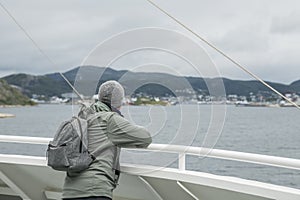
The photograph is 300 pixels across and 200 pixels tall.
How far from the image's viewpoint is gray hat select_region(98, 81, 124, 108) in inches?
103

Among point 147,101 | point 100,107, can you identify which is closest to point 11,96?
point 147,101

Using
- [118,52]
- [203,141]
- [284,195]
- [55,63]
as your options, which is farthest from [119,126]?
[55,63]

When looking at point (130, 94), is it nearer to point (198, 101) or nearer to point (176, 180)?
point (198, 101)

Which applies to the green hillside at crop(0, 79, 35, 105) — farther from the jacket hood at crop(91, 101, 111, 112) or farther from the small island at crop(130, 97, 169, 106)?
the jacket hood at crop(91, 101, 111, 112)

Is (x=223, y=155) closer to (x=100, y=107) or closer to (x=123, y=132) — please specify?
(x=123, y=132)

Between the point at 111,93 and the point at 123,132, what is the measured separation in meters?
0.23

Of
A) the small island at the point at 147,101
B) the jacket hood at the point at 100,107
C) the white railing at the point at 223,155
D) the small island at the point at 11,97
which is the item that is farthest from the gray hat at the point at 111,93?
the small island at the point at 11,97

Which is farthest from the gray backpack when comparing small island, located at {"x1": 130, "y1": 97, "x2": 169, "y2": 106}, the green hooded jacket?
small island, located at {"x1": 130, "y1": 97, "x2": 169, "y2": 106}

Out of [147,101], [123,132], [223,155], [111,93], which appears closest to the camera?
[123,132]

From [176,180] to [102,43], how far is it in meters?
0.92

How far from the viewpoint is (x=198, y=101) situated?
2.82 meters

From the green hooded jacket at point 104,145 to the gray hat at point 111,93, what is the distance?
0.06 meters

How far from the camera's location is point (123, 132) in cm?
251

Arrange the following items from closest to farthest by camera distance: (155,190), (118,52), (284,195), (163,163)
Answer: (284,195), (118,52), (163,163), (155,190)
